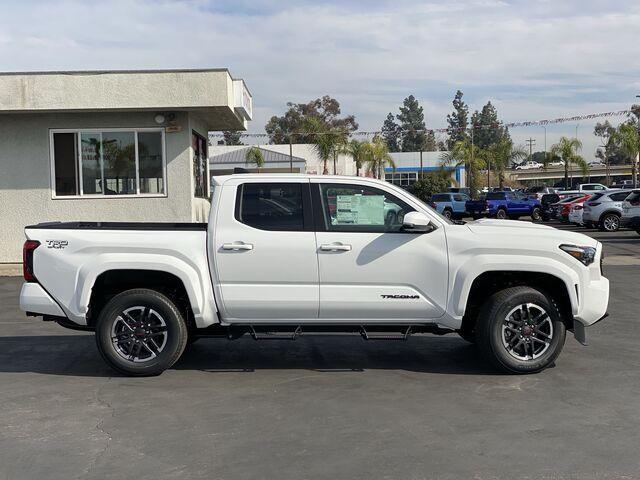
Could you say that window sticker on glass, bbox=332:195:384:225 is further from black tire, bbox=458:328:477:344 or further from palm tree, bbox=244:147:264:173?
palm tree, bbox=244:147:264:173

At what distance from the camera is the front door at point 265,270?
7.11 meters

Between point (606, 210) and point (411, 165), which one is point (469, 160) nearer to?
point (411, 165)

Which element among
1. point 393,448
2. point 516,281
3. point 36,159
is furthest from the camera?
point 36,159

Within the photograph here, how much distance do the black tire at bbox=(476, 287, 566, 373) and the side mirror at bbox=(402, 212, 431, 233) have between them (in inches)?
39.0

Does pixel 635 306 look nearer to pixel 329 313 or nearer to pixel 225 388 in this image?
pixel 329 313

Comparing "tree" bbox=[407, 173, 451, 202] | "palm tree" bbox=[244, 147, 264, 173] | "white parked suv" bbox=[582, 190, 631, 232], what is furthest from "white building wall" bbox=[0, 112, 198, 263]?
"palm tree" bbox=[244, 147, 264, 173]

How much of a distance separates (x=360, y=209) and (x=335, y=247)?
509mm

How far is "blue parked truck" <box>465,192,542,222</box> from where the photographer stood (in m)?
39.0

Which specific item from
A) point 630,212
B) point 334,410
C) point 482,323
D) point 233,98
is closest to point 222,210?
point 334,410

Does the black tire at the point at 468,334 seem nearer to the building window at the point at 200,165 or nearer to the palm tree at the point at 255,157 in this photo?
the building window at the point at 200,165

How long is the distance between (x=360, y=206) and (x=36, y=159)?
12.0 meters

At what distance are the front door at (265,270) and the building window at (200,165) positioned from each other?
10.9 metres

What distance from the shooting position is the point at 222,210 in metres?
7.29

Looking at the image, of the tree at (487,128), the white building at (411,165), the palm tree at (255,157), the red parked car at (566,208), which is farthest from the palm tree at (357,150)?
the tree at (487,128)
